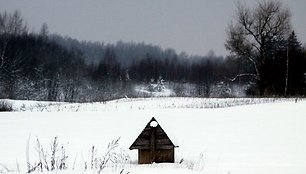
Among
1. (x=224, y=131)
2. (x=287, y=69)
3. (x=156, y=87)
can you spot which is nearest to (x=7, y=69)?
(x=156, y=87)

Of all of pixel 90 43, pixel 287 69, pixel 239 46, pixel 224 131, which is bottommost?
pixel 224 131

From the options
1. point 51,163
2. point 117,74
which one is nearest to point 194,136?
point 51,163

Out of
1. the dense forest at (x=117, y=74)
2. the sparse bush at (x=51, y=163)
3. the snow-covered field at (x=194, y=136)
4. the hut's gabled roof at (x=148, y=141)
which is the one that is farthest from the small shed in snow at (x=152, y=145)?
the dense forest at (x=117, y=74)

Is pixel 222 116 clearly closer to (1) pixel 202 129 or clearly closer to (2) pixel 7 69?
(1) pixel 202 129

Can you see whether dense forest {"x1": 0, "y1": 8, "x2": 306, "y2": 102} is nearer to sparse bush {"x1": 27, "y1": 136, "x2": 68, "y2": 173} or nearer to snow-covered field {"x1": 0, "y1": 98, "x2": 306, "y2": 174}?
snow-covered field {"x1": 0, "y1": 98, "x2": 306, "y2": 174}

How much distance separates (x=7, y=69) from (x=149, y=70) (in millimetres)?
47030

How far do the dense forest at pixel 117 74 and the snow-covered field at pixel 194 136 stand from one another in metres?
15.5

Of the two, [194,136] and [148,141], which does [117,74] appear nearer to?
[194,136]

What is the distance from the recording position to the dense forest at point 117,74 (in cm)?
3691

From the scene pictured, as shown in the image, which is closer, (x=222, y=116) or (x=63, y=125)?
(x=63, y=125)

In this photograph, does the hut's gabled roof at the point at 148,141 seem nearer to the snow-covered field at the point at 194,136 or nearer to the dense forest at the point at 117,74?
the snow-covered field at the point at 194,136

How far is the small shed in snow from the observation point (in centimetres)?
678

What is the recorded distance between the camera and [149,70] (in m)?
101

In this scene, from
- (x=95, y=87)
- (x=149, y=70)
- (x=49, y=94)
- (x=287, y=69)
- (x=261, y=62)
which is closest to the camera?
(x=287, y=69)
